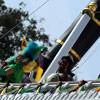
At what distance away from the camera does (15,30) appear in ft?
71.6

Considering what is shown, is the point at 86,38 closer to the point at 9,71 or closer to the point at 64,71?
the point at 9,71

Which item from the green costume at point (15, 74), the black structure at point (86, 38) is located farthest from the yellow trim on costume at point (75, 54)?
the green costume at point (15, 74)

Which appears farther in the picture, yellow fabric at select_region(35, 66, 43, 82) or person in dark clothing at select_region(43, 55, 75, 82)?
yellow fabric at select_region(35, 66, 43, 82)

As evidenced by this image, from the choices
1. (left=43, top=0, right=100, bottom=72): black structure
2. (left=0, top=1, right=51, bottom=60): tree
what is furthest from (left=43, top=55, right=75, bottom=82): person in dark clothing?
(left=0, top=1, right=51, bottom=60): tree

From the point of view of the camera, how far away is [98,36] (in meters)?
8.77

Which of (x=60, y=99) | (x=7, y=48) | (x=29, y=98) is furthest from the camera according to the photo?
(x=7, y=48)

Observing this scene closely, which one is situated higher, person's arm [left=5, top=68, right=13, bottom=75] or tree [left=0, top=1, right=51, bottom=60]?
tree [left=0, top=1, right=51, bottom=60]

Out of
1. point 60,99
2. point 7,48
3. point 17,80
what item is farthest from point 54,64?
point 7,48

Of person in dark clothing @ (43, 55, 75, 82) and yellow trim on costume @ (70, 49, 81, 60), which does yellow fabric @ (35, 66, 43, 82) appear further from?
person in dark clothing @ (43, 55, 75, 82)

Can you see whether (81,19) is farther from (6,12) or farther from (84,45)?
(6,12)

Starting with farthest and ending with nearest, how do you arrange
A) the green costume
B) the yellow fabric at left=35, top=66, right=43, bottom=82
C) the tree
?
the tree
the yellow fabric at left=35, top=66, right=43, bottom=82
the green costume

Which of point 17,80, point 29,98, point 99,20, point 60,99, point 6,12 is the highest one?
point 6,12

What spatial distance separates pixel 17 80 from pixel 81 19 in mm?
2461

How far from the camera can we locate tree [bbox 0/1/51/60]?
2113cm
